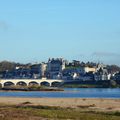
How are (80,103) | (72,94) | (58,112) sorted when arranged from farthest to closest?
(72,94) < (80,103) < (58,112)

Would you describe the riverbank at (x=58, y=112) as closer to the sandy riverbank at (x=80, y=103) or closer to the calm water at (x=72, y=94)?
the sandy riverbank at (x=80, y=103)

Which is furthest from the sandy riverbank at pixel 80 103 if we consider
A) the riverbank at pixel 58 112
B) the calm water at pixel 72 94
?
the calm water at pixel 72 94

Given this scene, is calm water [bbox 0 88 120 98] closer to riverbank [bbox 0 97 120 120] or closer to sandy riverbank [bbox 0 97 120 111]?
sandy riverbank [bbox 0 97 120 111]

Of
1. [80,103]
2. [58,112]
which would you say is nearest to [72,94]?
[80,103]

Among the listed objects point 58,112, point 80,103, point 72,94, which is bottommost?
A: point 58,112

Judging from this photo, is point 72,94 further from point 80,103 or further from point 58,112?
point 58,112

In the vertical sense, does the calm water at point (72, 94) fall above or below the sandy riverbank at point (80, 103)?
above

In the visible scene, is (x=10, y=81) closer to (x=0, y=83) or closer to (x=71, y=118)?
(x=0, y=83)

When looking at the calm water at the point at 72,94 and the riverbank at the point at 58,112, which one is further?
the calm water at the point at 72,94

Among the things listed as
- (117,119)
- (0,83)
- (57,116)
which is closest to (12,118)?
(57,116)

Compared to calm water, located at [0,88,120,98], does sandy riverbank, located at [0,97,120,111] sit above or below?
below

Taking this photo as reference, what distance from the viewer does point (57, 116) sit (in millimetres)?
35812

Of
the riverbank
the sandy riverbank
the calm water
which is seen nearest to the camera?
the riverbank

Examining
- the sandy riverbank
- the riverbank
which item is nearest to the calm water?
the sandy riverbank
